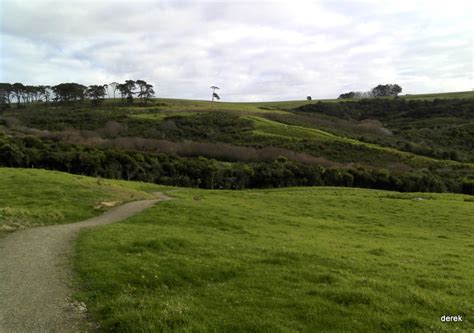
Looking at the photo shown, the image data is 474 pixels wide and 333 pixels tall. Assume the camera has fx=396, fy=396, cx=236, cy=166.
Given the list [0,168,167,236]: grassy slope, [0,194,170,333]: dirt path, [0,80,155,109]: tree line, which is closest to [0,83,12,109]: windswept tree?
[0,80,155,109]: tree line

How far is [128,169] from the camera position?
5762cm

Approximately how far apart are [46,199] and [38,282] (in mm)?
14723

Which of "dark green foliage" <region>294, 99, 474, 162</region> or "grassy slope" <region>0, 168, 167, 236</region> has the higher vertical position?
"dark green foliage" <region>294, 99, 474, 162</region>

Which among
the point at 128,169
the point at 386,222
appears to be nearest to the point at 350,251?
the point at 386,222

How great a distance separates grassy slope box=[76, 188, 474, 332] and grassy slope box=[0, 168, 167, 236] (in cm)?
372

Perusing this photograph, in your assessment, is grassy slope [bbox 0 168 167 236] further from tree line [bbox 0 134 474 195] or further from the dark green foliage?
the dark green foliage

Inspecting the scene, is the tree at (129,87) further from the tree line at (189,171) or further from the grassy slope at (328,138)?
the tree line at (189,171)

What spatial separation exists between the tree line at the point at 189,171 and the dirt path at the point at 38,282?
3860cm

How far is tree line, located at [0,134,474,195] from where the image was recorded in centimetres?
5334

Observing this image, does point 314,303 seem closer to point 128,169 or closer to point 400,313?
point 400,313

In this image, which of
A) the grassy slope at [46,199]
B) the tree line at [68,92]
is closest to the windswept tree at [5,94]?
the tree line at [68,92]

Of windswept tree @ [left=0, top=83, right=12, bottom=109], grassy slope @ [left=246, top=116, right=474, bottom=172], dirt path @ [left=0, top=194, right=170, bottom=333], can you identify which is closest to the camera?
dirt path @ [left=0, top=194, right=170, bottom=333]

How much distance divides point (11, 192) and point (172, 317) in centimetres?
2114

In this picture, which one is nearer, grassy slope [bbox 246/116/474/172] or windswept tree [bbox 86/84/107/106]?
grassy slope [bbox 246/116/474/172]
